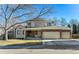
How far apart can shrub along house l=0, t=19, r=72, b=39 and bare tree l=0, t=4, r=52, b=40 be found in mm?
179

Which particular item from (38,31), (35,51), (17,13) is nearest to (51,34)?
(38,31)

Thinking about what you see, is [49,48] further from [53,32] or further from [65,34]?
[65,34]

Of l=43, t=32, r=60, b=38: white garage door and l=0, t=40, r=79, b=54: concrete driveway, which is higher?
l=43, t=32, r=60, b=38: white garage door

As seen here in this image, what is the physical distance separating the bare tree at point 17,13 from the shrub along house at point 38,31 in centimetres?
18

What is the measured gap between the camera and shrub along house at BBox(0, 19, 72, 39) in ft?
25.3

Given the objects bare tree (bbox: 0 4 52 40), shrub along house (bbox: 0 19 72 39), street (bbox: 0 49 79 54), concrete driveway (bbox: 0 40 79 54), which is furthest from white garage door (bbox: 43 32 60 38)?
bare tree (bbox: 0 4 52 40)

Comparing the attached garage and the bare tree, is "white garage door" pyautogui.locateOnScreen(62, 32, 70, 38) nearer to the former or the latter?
the attached garage

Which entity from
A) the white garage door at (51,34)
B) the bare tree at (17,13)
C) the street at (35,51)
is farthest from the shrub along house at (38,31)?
the street at (35,51)

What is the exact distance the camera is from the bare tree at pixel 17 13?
7672mm

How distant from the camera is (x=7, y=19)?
771 centimetres

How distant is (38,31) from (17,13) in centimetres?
99

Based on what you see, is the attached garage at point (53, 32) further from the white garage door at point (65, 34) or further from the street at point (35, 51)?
the street at point (35, 51)

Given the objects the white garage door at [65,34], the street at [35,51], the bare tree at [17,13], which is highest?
the bare tree at [17,13]
